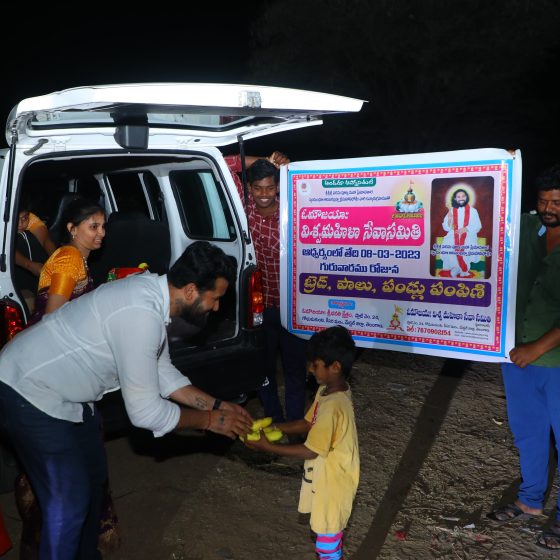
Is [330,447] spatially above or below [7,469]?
above

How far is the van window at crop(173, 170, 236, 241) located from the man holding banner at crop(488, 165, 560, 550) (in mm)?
2473

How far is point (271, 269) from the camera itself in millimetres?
4512

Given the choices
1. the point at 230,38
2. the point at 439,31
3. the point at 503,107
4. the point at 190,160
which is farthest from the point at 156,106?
the point at 230,38

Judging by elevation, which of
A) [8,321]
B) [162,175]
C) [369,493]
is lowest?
[369,493]

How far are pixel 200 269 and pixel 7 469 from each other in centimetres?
192

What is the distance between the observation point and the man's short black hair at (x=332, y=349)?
110 inches

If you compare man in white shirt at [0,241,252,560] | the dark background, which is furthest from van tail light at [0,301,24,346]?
the dark background

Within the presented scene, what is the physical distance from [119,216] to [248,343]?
1.72 meters

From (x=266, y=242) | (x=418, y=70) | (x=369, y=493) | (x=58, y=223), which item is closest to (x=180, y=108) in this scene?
(x=266, y=242)

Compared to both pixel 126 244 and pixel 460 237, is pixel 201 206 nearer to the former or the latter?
pixel 126 244

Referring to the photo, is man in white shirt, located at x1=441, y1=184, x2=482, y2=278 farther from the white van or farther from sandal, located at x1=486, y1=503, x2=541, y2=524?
sandal, located at x1=486, y1=503, x2=541, y2=524

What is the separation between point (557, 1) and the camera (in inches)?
587

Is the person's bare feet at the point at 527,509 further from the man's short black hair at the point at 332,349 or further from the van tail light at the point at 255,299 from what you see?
the van tail light at the point at 255,299

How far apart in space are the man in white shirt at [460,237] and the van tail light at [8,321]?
93.1 inches
